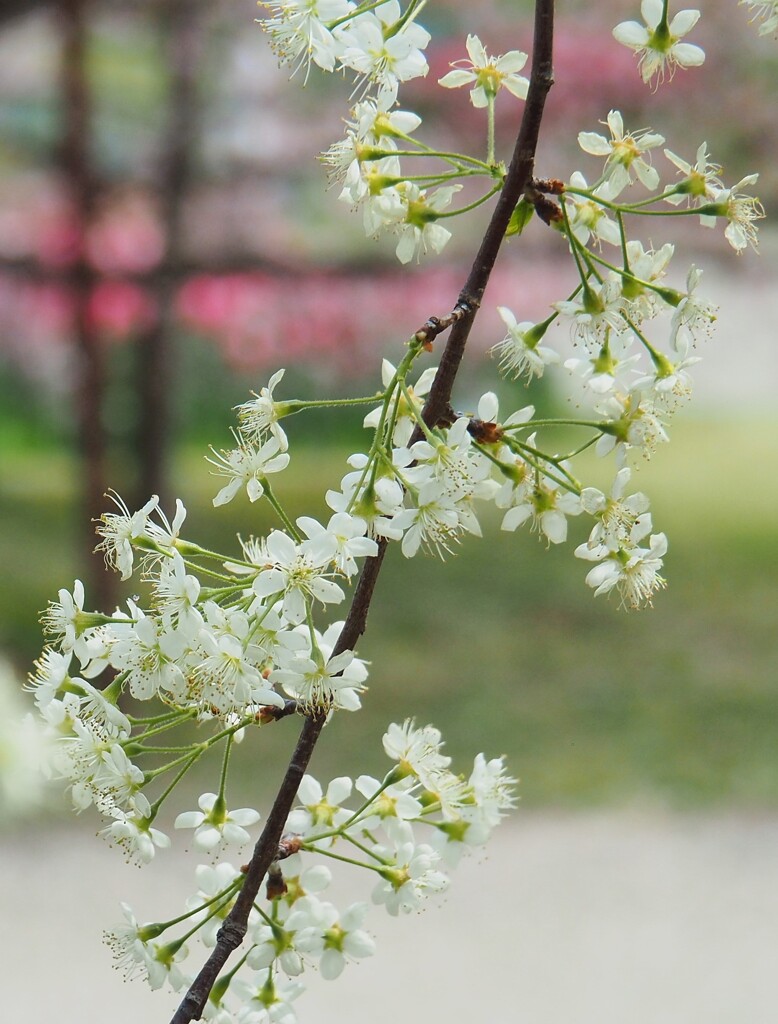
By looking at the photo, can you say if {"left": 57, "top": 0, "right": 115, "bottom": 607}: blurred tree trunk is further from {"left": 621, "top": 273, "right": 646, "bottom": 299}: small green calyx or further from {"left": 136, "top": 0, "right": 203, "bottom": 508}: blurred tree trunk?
{"left": 621, "top": 273, "right": 646, "bottom": 299}: small green calyx

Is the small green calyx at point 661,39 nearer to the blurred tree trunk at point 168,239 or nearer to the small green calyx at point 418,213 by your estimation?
the small green calyx at point 418,213

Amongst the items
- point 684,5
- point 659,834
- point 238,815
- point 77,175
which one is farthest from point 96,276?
point 238,815

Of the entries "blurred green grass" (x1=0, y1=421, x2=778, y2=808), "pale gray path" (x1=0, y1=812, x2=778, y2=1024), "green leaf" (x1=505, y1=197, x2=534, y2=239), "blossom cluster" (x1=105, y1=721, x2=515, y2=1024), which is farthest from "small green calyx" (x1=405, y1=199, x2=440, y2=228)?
"blurred green grass" (x1=0, y1=421, x2=778, y2=808)

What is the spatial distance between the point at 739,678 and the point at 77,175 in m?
1.11

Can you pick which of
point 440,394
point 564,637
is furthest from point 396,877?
point 564,637

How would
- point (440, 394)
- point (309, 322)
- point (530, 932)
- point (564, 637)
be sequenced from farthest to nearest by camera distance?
point (564, 637)
point (309, 322)
point (530, 932)
point (440, 394)

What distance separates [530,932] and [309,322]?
2.59 ft

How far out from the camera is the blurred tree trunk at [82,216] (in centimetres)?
153

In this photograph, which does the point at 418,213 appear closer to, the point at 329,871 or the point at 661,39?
the point at 661,39

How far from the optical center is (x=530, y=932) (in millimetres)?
1451

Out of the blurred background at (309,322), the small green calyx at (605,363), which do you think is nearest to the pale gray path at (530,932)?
the blurred background at (309,322)

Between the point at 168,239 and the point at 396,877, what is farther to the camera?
the point at 168,239

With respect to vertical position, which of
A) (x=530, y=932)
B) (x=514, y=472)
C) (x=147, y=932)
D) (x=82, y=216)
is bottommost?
(x=147, y=932)

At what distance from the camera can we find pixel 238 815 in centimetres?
36
